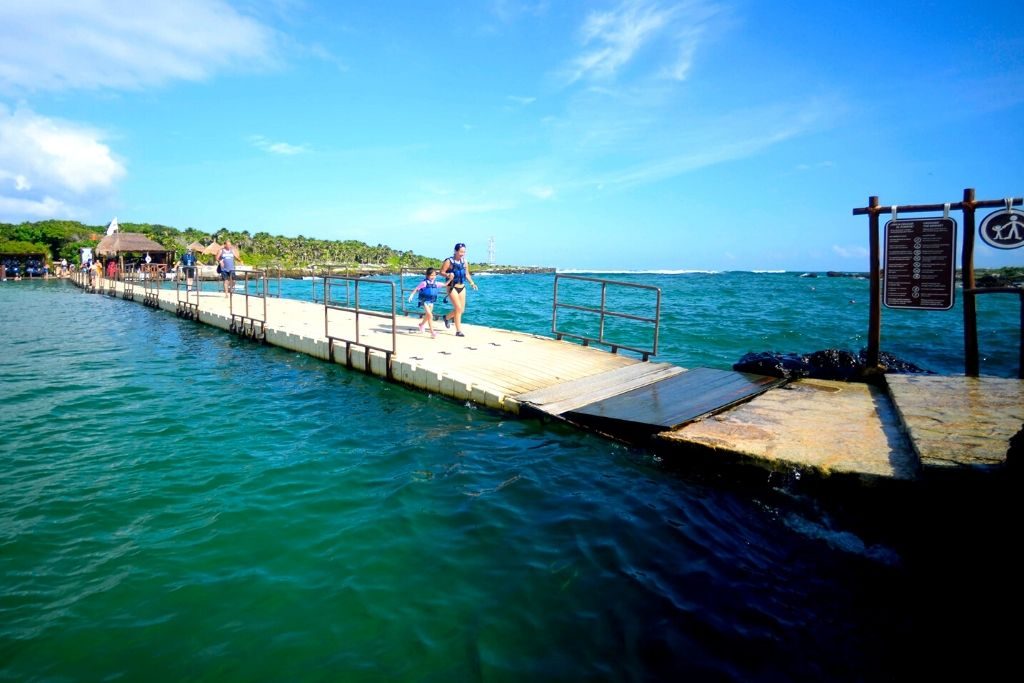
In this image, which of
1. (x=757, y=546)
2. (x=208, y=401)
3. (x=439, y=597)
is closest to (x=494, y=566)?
(x=439, y=597)

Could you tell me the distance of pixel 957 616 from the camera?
3.31 metres

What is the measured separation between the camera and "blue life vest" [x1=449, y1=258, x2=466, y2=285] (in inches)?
424

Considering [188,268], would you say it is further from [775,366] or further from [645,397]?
[775,366]

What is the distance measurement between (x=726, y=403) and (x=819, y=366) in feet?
11.0

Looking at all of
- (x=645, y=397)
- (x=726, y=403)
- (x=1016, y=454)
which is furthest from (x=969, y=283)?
(x=1016, y=454)

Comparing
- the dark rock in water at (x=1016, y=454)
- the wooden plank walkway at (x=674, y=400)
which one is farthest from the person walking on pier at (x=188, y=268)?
the dark rock in water at (x=1016, y=454)

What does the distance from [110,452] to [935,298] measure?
393 inches

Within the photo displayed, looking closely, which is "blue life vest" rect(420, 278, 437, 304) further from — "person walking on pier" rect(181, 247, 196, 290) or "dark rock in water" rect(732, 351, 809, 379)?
"person walking on pier" rect(181, 247, 196, 290)

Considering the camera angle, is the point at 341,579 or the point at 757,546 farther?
the point at 757,546

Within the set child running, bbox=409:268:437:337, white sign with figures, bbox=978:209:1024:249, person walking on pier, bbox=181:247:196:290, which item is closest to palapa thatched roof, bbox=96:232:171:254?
person walking on pier, bbox=181:247:196:290

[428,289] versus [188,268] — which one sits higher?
[188,268]

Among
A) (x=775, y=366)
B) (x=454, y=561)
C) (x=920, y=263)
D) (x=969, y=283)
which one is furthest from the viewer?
(x=775, y=366)

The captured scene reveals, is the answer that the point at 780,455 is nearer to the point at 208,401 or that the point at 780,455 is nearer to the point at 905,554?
the point at 905,554

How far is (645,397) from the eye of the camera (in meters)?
7.17
